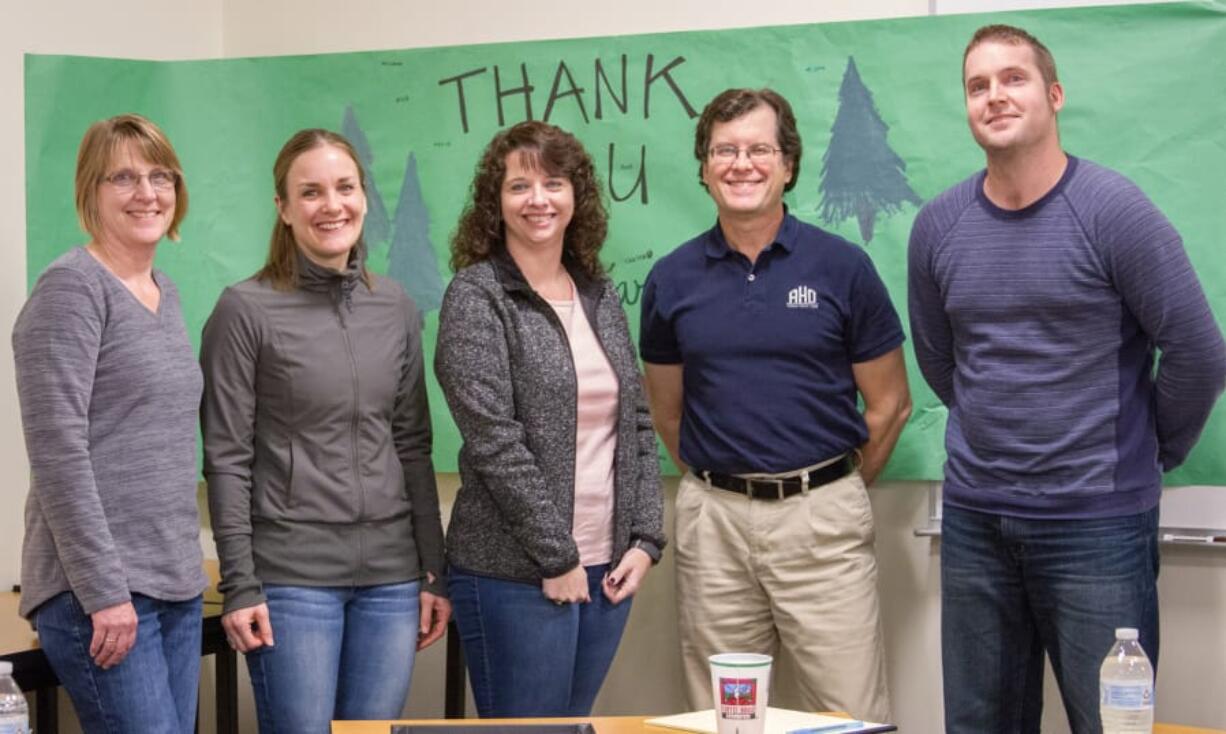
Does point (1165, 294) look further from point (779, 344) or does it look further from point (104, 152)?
point (104, 152)

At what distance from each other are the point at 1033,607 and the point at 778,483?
1.77 ft

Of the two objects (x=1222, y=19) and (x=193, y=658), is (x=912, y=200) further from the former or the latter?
(x=193, y=658)

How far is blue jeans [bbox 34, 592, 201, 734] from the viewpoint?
7.45 ft

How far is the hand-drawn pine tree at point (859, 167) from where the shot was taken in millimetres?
3166

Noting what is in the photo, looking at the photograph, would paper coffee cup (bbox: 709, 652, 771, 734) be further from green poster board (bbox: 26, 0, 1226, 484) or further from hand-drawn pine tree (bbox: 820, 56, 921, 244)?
hand-drawn pine tree (bbox: 820, 56, 921, 244)

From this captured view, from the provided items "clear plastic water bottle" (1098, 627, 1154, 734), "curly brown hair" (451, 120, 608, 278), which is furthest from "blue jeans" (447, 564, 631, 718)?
"clear plastic water bottle" (1098, 627, 1154, 734)

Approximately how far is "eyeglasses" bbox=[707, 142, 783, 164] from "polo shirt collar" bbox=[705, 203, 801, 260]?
0.47 ft

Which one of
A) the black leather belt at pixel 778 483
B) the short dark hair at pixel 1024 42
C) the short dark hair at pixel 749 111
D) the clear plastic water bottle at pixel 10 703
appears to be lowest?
the clear plastic water bottle at pixel 10 703

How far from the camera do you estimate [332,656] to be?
2496 millimetres

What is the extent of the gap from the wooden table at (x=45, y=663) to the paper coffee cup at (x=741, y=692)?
1.26 m

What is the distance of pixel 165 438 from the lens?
2344 millimetres

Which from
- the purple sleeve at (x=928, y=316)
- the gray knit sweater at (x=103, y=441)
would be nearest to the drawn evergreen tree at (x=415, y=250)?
the gray knit sweater at (x=103, y=441)

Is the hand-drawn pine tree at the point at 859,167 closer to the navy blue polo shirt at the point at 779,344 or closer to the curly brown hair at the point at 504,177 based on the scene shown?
the navy blue polo shirt at the point at 779,344

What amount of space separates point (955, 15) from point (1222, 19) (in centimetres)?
53
